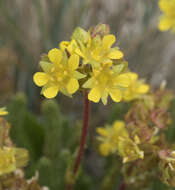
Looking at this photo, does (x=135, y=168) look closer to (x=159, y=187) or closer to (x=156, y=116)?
(x=156, y=116)

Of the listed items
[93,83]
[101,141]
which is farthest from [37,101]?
[93,83]

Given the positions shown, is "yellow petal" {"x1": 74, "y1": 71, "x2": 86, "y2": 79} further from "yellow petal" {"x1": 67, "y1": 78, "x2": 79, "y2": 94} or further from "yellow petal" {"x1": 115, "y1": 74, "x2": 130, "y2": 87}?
"yellow petal" {"x1": 115, "y1": 74, "x2": 130, "y2": 87}

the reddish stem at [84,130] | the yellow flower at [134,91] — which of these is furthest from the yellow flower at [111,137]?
the reddish stem at [84,130]

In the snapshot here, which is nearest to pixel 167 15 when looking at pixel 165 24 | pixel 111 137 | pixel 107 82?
pixel 165 24

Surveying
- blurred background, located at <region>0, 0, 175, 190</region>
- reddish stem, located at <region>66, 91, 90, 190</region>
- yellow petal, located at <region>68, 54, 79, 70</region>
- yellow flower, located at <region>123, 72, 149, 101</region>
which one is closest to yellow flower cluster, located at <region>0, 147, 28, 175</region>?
reddish stem, located at <region>66, 91, 90, 190</region>

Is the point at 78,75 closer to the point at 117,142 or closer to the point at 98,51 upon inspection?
the point at 98,51
